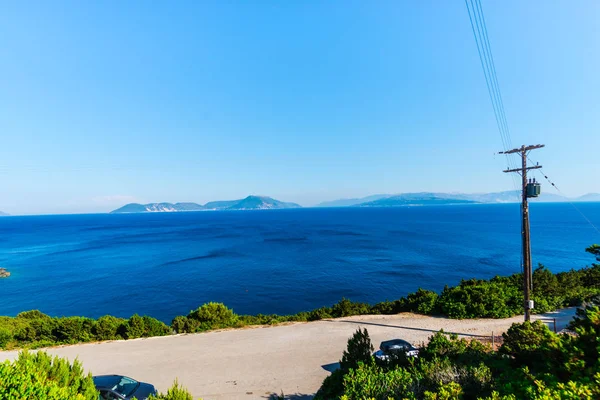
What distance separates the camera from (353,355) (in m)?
8.84

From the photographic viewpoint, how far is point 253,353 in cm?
1460

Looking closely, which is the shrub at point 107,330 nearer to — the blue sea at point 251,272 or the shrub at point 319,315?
the blue sea at point 251,272

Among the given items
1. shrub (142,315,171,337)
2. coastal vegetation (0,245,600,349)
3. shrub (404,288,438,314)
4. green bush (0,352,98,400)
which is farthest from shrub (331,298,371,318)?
green bush (0,352,98,400)

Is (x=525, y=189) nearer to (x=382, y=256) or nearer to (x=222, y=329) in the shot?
(x=222, y=329)

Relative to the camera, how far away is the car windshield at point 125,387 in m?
9.34

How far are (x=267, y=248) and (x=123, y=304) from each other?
38288mm

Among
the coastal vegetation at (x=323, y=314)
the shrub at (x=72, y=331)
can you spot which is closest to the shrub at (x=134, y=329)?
the coastal vegetation at (x=323, y=314)

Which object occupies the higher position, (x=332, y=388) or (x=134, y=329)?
(x=332, y=388)

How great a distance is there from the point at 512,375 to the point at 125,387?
1199cm

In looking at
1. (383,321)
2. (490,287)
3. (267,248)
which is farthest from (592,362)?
(267,248)

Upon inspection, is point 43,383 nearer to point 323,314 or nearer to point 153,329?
point 153,329

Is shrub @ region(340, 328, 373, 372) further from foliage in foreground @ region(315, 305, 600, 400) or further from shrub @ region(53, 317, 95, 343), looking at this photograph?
shrub @ region(53, 317, 95, 343)

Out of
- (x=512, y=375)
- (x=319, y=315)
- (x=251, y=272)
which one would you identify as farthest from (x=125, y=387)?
(x=251, y=272)

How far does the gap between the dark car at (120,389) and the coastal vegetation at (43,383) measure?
5.78ft
